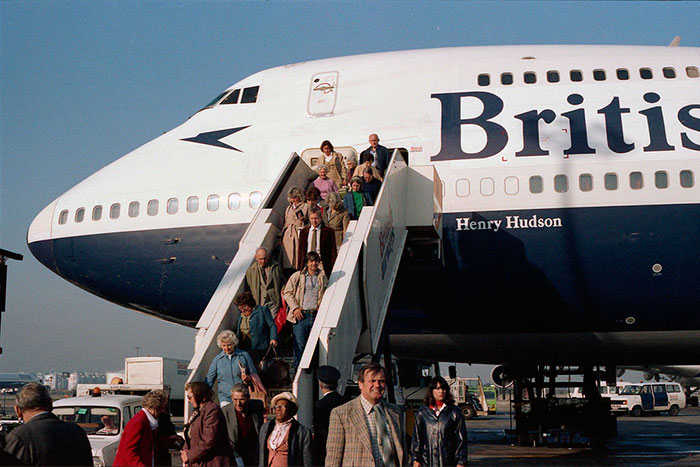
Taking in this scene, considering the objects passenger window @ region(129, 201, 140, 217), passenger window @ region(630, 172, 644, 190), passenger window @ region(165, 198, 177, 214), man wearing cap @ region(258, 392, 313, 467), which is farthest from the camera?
passenger window @ region(129, 201, 140, 217)

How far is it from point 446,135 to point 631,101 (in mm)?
3385

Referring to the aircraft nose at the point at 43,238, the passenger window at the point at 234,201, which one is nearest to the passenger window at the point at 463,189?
the passenger window at the point at 234,201

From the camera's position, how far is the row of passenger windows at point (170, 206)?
14984mm

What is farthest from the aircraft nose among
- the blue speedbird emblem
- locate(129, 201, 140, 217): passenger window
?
the blue speedbird emblem

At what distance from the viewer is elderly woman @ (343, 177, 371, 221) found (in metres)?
11.4

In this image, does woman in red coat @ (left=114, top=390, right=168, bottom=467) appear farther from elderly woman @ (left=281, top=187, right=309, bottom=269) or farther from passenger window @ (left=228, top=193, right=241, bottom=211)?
passenger window @ (left=228, top=193, right=241, bottom=211)

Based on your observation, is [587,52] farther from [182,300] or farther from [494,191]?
[182,300]

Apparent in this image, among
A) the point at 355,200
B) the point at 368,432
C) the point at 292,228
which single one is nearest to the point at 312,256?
the point at 292,228

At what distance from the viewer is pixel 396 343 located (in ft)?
50.5

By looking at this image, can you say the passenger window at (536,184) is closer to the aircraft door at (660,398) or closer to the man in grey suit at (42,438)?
the man in grey suit at (42,438)

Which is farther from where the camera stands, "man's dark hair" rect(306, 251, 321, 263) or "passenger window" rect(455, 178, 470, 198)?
"passenger window" rect(455, 178, 470, 198)

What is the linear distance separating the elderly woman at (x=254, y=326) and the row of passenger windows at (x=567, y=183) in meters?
5.82

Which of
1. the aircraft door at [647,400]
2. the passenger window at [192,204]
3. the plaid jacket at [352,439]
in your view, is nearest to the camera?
the plaid jacket at [352,439]

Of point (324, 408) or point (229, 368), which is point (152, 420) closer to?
point (229, 368)
